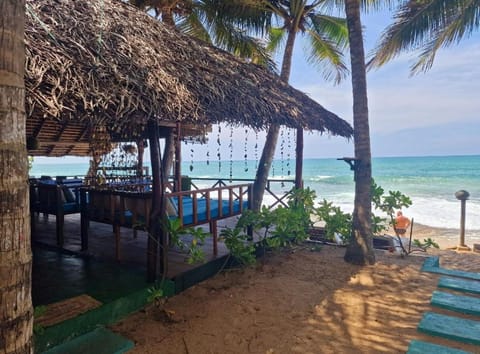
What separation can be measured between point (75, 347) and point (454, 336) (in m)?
2.96

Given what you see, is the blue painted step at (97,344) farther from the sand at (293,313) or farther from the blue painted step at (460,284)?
the blue painted step at (460,284)

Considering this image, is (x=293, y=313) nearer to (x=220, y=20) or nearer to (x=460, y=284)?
(x=460, y=284)

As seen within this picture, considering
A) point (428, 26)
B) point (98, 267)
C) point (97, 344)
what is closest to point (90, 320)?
point (97, 344)

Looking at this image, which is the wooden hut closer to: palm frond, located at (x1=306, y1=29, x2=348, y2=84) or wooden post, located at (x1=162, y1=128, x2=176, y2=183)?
wooden post, located at (x1=162, y1=128, x2=176, y2=183)

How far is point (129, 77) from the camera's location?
2.66m

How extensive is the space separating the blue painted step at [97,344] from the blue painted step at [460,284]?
3.50 m

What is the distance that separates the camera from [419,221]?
12.9 metres

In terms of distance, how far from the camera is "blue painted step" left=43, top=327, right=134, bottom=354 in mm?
2295

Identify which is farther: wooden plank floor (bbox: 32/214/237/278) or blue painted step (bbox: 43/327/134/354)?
wooden plank floor (bbox: 32/214/237/278)

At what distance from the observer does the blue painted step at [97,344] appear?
A: 90.4 inches

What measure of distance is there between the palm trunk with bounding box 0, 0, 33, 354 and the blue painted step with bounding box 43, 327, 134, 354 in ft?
5.14

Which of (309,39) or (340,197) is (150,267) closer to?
(309,39)

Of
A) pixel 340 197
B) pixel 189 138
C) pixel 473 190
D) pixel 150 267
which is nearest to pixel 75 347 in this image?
pixel 150 267

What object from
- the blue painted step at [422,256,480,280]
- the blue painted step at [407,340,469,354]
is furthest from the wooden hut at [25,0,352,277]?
the blue painted step at [422,256,480,280]
